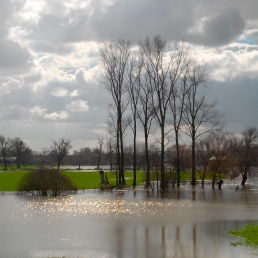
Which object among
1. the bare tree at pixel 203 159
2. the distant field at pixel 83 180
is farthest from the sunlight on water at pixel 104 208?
the bare tree at pixel 203 159

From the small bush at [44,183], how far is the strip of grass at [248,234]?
55.2 ft

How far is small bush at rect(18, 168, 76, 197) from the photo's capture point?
29719 millimetres

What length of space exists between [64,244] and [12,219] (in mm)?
6393

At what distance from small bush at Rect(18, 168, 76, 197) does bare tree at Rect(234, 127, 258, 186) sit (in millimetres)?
22874

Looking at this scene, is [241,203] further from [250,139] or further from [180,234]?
[250,139]

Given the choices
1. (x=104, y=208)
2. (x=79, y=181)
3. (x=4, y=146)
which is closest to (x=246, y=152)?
(x=79, y=181)

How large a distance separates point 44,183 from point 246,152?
25453 millimetres

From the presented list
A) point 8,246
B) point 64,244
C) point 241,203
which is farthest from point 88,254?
point 241,203

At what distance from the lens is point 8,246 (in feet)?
42.3

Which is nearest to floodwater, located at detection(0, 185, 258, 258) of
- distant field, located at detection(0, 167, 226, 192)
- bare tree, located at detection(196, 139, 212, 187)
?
distant field, located at detection(0, 167, 226, 192)

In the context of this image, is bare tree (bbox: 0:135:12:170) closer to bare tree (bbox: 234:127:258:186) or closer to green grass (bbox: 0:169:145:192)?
green grass (bbox: 0:169:145:192)

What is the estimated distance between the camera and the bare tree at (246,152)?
45.2 m

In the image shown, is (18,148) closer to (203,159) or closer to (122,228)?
(203,159)

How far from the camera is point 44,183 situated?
29.8 m
